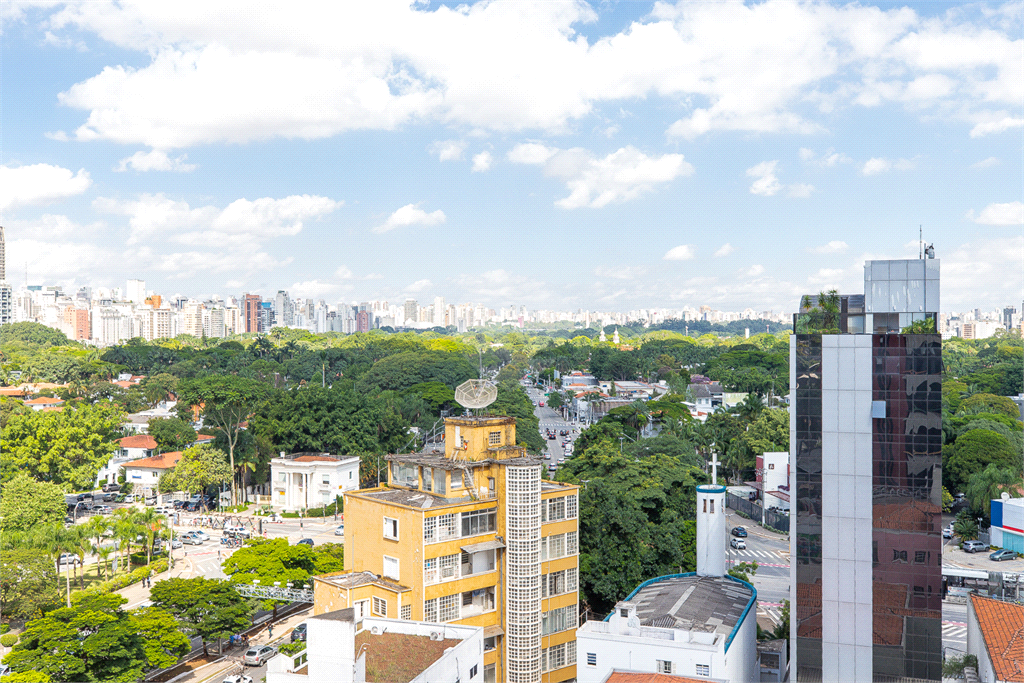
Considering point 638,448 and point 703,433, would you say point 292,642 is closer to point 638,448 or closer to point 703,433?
point 638,448

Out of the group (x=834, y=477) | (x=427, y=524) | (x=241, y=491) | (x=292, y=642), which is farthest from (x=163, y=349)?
(x=834, y=477)

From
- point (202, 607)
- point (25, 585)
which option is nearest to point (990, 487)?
point (202, 607)

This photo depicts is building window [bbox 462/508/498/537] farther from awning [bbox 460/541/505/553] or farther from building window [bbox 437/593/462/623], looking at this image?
building window [bbox 437/593/462/623]

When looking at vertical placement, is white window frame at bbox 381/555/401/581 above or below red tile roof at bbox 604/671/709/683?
above

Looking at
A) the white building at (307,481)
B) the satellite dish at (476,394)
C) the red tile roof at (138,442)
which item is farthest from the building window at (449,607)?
the red tile roof at (138,442)

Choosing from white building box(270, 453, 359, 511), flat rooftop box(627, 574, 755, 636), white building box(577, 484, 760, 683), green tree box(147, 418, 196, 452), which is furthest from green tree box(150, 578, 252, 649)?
green tree box(147, 418, 196, 452)
